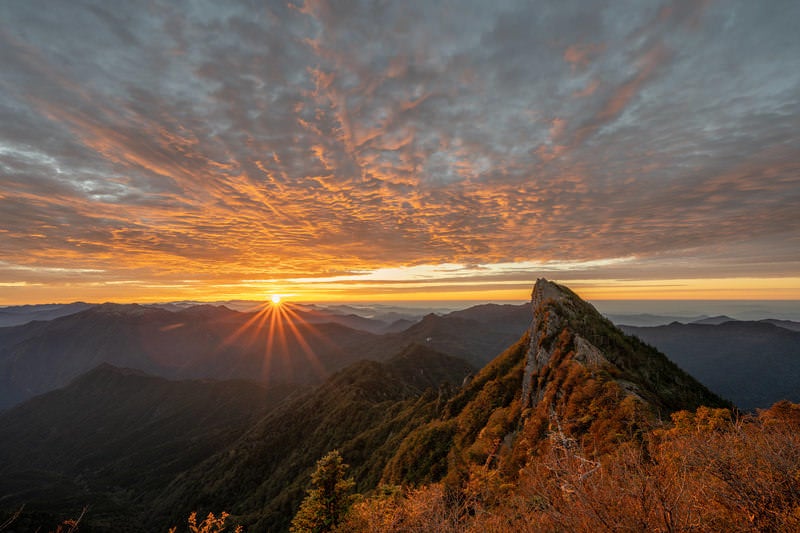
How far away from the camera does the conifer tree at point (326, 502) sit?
27.8 metres

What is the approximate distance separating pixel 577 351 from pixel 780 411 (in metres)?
17.8

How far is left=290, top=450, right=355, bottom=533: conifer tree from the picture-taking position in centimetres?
2781

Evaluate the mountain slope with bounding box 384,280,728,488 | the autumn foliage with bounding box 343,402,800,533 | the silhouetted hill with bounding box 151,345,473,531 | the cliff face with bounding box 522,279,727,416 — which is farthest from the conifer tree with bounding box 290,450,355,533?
the silhouetted hill with bounding box 151,345,473,531

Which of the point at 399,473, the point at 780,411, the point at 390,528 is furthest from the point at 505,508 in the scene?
the point at 399,473

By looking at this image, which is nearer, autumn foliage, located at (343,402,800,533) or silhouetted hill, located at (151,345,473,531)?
autumn foliage, located at (343,402,800,533)

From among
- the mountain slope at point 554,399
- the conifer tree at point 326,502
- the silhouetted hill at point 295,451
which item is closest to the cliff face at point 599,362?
the mountain slope at point 554,399

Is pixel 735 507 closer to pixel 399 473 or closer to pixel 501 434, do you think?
pixel 501 434

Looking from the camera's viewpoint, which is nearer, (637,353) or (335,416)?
(637,353)

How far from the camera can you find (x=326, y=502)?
28.5 meters

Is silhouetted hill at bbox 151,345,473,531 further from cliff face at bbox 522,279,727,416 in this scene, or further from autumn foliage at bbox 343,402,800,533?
autumn foliage at bbox 343,402,800,533

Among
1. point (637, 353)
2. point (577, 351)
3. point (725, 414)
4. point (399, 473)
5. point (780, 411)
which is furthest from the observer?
point (399, 473)

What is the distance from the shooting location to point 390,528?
16172mm

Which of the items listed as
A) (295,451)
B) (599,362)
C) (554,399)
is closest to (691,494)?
(554,399)

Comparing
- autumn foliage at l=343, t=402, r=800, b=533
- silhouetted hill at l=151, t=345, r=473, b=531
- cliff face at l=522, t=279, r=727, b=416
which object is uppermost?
autumn foliage at l=343, t=402, r=800, b=533
